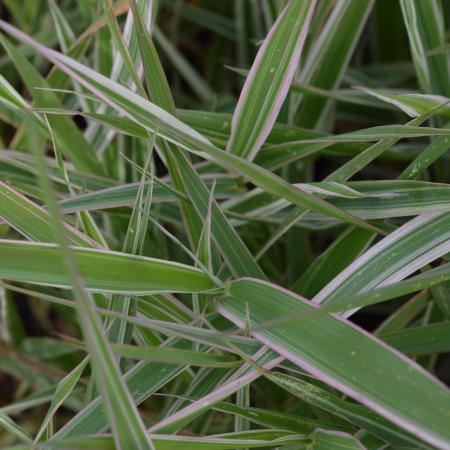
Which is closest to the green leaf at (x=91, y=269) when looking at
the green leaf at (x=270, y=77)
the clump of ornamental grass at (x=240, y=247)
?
the clump of ornamental grass at (x=240, y=247)

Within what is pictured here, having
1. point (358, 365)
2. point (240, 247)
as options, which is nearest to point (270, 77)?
point (240, 247)

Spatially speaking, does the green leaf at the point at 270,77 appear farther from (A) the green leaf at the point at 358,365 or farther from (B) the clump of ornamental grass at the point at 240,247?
(A) the green leaf at the point at 358,365

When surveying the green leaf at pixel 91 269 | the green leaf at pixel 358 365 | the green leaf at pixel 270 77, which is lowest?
the green leaf at pixel 358 365

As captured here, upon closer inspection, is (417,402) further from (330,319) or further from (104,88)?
(104,88)

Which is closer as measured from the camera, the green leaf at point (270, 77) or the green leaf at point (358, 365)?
the green leaf at point (358, 365)

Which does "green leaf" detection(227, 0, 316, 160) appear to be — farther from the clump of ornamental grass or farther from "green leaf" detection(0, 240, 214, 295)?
"green leaf" detection(0, 240, 214, 295)

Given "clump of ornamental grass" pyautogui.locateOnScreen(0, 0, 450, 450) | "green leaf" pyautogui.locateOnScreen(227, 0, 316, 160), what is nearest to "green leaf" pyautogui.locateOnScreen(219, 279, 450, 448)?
"clump of ornamental grass" pyautogui.locateOnScreen(0, 0, 450, 450)

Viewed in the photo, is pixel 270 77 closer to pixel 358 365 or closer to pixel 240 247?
pixel 240 247

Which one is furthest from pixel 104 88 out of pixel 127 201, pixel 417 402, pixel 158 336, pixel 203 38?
pixel 203 38

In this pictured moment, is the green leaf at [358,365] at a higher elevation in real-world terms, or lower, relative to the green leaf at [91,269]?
lower
